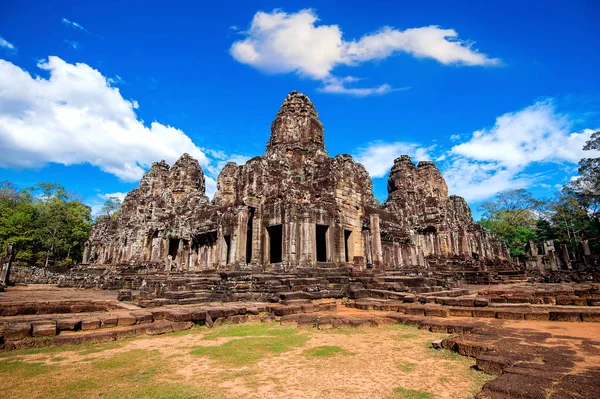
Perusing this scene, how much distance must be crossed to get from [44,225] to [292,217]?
136 feet

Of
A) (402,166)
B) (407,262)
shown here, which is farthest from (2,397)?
(402,166)

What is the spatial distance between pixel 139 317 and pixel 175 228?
63.5ft

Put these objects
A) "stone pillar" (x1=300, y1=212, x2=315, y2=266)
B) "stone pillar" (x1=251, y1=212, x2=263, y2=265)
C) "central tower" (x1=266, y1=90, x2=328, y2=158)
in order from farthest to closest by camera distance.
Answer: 1. "central tower" (x1=266, y1=90, x2=328, y2=158)
2. "stone pillar" (x1=251, y1=212, x2=263, y2=265)
3. "stone pillar" (x1=300, y1=212, x2=315, y2=266)

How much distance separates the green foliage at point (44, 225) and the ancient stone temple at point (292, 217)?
20.7 feet

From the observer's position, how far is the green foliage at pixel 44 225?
36.8m

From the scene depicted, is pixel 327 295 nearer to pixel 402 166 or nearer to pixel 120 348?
pixel 120 348

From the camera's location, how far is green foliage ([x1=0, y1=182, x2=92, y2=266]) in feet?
121

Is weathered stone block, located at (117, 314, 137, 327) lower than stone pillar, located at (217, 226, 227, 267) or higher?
lower

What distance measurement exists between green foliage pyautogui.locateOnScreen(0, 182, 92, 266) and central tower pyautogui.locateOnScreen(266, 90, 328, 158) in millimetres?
32256

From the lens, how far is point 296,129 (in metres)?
23.3

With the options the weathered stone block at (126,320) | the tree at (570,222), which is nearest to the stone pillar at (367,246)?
the weathered stone block at (126,320)

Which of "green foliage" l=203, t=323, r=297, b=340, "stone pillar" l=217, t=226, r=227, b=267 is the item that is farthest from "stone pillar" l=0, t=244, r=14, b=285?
"green foliage" l=203, t=323, r=297, b=340

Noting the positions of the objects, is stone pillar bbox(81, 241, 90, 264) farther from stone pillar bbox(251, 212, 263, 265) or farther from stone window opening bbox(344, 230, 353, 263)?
stone window opening bbox(344, 230, 353, 263)

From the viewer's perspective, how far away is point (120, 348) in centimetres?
515
